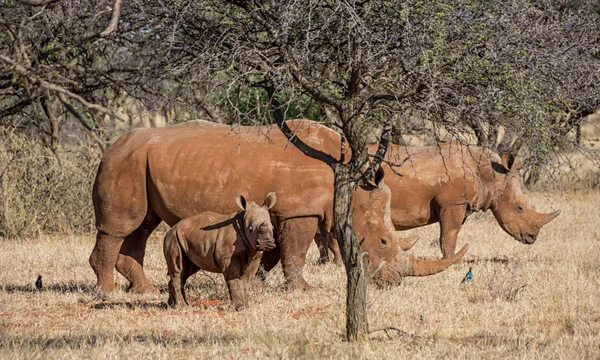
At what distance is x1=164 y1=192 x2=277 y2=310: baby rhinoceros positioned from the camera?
828 centimetres

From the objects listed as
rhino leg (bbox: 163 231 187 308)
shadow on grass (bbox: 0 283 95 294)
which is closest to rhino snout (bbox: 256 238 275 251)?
rhino leg (bbox: 163 231 187 308)

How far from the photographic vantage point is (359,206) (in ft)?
31.8

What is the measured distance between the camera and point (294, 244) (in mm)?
9531

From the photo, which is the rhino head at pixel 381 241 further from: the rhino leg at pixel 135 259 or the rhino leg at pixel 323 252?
the rhino leg at pixel 323 252

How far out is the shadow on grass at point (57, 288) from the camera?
9.90 m

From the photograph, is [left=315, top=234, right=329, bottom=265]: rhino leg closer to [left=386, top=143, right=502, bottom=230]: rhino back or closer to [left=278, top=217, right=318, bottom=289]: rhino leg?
[left=386, top=143, right=502, bottom=230]: rhino back

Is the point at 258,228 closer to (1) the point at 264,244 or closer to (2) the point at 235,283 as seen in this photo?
(1) the point at 264,244

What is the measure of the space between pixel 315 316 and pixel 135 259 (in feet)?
8.82

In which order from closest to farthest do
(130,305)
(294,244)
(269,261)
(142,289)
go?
(130,305)
(294,244)
(142,289)
(269,261)

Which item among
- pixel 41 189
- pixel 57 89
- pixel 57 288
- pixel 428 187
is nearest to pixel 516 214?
pixel 428 187

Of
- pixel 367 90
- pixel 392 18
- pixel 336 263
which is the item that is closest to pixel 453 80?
Answer: pixel 392 18

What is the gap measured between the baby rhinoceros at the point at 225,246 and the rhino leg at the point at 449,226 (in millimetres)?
3561

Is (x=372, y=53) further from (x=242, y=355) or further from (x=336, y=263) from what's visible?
(x=336, y=263)

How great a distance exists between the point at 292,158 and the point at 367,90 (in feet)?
6.86
